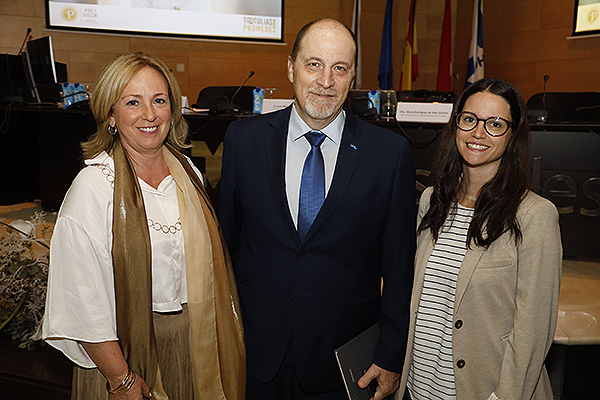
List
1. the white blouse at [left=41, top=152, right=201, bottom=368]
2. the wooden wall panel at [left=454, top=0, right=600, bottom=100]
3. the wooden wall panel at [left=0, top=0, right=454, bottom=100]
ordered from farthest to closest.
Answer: the wooden wall panel at [left=0, top=0, right=454, bottom=100]
the wooden wall panel at [left=454, top=0, right=600, bottom=100]
the white blouse at [left=41, top=152, right=201, bottom=368]

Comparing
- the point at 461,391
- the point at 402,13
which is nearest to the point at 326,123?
the point at 461,391

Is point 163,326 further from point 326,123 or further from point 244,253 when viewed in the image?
point 326,123

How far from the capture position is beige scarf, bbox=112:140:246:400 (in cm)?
142

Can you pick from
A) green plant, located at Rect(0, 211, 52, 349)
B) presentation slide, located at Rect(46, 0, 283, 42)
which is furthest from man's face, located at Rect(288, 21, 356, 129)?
presentation slide, located at Rect(46, 0, 283, 42)

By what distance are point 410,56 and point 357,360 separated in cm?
743

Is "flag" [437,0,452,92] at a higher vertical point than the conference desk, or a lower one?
higher

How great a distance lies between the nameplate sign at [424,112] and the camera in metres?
4.06

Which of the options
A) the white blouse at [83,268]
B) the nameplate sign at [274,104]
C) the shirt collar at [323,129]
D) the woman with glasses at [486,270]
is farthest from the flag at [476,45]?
the white blouse at [83,268]

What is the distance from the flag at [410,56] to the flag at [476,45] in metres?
0.93

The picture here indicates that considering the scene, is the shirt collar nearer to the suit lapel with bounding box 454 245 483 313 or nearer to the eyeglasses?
the eyeglasses

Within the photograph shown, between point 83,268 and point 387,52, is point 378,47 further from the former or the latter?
point 83,268

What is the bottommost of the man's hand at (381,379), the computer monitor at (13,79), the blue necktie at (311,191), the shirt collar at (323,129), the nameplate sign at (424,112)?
the man's hand at (381,379)

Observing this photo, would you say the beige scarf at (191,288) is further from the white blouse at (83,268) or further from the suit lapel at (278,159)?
the suit lapel at (278,159)

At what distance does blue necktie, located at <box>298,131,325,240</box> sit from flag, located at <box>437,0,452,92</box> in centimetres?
714
